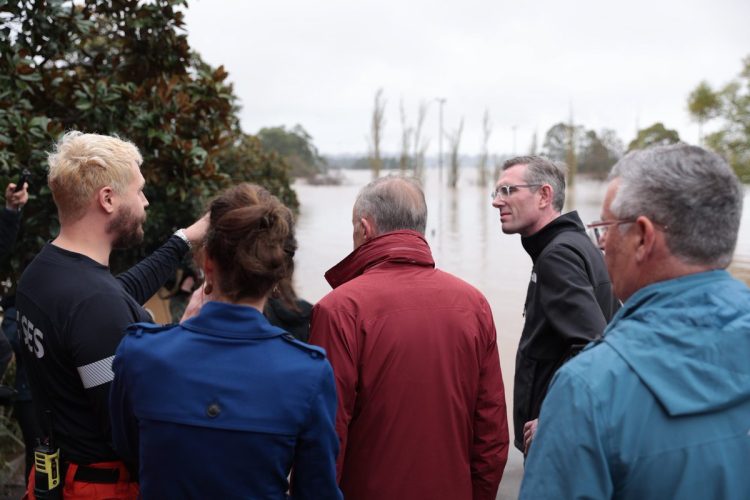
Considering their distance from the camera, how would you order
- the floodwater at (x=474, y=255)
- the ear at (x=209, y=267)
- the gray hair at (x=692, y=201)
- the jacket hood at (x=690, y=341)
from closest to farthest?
the jacket hood at (x=690, y=341) < the gray hair at (x=692, y=201) < the ear at (x=209, y=267) < the floodwater at (x=474, y=255)

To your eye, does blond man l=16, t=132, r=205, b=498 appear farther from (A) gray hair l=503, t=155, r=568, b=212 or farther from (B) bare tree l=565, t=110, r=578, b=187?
(B) bare tree l=565, t=110, r=578, b=187

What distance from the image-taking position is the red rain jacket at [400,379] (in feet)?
6.95

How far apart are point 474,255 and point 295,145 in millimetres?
30438

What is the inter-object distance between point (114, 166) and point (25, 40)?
3075mm

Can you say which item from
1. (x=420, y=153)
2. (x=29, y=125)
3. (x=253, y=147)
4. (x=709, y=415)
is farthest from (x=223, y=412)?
(x=420, y=153)

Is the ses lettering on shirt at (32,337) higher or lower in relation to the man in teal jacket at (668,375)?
lower

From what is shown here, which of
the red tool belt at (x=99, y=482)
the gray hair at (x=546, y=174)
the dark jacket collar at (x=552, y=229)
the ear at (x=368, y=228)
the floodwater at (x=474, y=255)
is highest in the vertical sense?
the gray hair at (x=546, y=174)

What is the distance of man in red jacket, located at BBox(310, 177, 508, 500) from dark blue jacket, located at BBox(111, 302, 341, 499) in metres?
0.53

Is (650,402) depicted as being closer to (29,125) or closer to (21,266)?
(29,125)

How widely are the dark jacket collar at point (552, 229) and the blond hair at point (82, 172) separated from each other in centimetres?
182

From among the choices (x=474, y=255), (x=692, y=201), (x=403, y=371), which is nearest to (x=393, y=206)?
(x=403, y=371)

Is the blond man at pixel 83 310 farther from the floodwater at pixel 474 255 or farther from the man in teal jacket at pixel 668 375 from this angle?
the floodwater at pixel 474 255

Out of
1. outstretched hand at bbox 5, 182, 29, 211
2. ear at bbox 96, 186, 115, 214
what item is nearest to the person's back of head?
ear at bbox 96, 186, 115, 214

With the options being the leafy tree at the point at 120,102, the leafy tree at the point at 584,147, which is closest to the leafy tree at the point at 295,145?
the leafy tree at the point at 584,147
